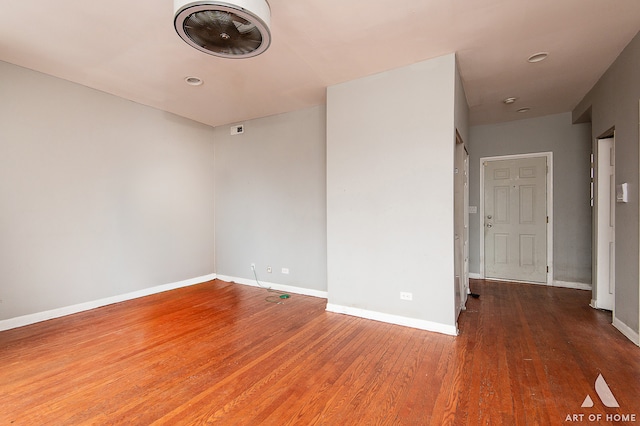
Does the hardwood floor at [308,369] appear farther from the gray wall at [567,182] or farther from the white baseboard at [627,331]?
the gray wall at [567,182]

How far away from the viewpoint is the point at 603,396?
1.92 metres

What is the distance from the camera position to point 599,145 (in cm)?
350

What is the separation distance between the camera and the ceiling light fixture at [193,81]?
3.49m

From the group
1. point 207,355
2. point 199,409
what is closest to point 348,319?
point 207,355

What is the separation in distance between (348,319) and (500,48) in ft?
10.8

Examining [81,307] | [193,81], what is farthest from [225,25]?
[81,307]

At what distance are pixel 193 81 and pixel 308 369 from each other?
3.54 m

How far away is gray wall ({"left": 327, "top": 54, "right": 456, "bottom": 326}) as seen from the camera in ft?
9.76

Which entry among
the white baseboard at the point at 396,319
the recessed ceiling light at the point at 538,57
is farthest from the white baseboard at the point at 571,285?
the recessed ceiling light at the point at 538,57

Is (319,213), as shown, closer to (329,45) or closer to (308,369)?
(329,45)

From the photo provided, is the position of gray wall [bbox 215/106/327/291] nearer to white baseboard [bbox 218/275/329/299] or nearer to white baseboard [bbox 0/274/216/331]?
white baseboard [bbox 218/275/329/299]

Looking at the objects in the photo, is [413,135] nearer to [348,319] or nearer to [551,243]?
[348,319]

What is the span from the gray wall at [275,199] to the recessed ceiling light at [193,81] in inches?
55.9

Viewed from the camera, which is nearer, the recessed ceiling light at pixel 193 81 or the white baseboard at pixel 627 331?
the white baseboard at pixel 627 331
